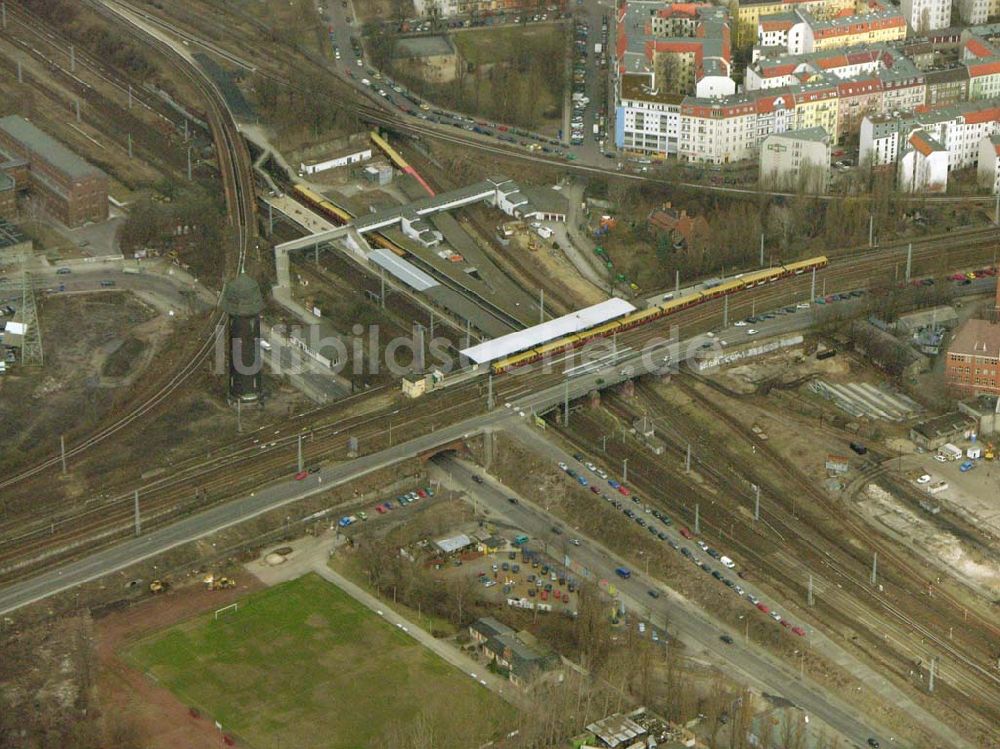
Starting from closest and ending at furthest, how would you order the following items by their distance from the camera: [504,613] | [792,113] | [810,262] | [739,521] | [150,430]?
[504,613], [739,521], [150,430], [810,262], [792,113]

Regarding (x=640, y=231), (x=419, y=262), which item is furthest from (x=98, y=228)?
(x=640, y=231)

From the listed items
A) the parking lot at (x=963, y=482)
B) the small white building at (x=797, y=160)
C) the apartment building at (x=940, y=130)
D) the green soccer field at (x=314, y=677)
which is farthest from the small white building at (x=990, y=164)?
the green soccer field at (x=314, y=677)

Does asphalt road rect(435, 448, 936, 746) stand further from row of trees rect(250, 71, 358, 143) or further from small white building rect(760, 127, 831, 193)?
row of trees rect(250, 71, 358, 143)

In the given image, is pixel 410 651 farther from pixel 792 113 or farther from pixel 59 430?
pixel 792 113

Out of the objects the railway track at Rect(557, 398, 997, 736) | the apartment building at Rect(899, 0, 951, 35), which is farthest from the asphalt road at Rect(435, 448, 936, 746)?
the apartment building at Rect(899, 0, 951, 35)

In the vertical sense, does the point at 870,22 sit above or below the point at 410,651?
above
